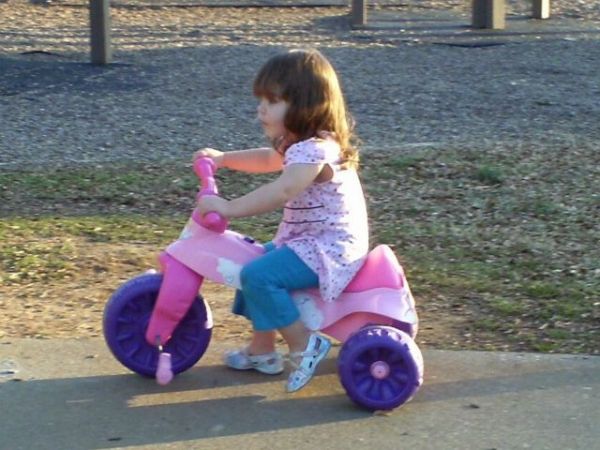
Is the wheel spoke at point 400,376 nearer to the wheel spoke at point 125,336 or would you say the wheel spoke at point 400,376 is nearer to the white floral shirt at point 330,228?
the white floral shirt at point 330,228

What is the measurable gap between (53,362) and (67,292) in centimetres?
92

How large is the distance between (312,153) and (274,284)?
48 cm

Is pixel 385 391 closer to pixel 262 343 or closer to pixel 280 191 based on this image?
pixel 262 343

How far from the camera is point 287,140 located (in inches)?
179

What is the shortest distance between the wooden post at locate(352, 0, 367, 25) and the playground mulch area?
0.47 ft

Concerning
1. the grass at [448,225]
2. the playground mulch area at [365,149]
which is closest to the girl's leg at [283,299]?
the playground mulch area at [365,149]

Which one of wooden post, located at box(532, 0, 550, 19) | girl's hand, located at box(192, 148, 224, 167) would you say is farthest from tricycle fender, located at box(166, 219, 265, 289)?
wooden post, located at box(532, 0, 550, 19)

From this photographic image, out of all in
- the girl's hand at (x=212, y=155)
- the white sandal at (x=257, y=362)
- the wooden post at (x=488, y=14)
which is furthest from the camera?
the wooden post at (x=488, y=14)

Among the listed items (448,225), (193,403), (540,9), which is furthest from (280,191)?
(540,9)

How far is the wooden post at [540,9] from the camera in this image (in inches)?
582

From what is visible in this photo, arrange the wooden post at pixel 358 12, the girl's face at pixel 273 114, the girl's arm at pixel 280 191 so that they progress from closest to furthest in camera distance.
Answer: the girl's arm at pixel 280 191 < the girl's face at pixel 273 114 < the wooden post at pixel 358 12

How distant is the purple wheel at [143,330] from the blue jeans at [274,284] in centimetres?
31

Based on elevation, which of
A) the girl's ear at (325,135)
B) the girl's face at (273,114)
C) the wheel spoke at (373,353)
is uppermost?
the girl's face at (273,114)

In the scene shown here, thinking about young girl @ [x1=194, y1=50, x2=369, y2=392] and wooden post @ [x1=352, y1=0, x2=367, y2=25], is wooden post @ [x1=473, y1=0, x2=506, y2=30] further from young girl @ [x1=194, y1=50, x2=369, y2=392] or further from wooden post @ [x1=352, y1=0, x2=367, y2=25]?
young girl @ [x1=194, y1=50, x2=369, y2=392]
